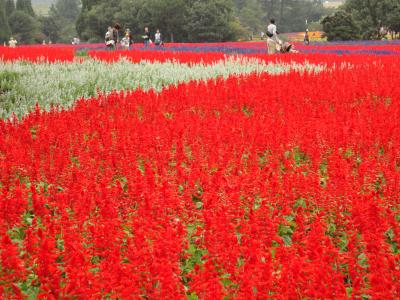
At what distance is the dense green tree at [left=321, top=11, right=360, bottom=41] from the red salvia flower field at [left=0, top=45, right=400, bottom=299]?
30.8 metres

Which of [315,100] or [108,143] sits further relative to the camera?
[315,100]

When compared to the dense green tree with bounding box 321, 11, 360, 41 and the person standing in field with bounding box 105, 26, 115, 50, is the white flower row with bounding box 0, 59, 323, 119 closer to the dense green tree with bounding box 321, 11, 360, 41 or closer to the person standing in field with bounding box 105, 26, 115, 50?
the person standing in field with bounding box 105, 26, 115, 50

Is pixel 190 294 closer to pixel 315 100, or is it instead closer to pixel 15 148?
pixel 15 148

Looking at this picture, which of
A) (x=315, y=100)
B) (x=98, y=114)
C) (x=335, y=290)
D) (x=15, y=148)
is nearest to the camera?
(x=335, y=290)

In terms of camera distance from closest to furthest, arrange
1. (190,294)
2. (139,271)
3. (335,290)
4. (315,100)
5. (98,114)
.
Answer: (335,290) → (139,271) → (190,294) → (98,114) → (315,100)

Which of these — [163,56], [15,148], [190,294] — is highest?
[163,56]

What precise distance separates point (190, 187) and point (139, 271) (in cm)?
214

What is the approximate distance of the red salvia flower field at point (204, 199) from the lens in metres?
3.24

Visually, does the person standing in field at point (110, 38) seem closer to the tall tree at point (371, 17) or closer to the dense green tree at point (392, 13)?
the tall tree at point (371, 17)

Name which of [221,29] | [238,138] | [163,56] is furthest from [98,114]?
[221,29]

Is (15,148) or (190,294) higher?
(15,148)

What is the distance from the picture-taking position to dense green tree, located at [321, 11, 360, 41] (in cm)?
3919

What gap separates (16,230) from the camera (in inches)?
188

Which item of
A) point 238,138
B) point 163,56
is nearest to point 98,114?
point 238,138
